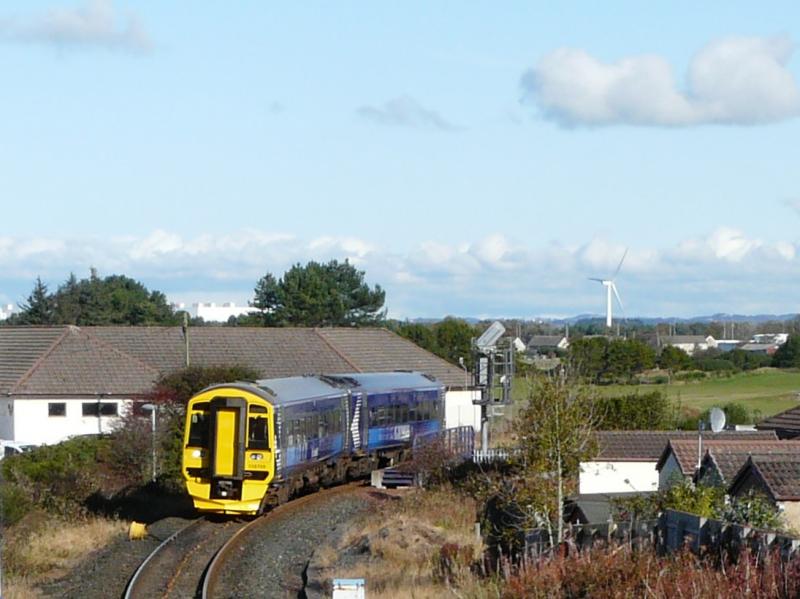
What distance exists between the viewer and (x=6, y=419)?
5050 cm

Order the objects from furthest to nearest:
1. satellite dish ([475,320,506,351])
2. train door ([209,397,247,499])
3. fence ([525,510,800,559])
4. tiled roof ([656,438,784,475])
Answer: satellite dish ([475,320,506,351]) < tiled roof ([656,438,784,475]) < train door ([209,397,247,499]) < fence ([525,510,800,559])

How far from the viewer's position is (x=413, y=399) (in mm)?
38719

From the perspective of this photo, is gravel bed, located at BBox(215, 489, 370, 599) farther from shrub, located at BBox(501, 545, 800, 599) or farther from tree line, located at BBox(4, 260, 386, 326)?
tree line, located at BBox(4, 260, 386, 326)

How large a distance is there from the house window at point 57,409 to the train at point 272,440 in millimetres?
19510

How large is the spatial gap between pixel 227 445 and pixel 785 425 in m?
20.9

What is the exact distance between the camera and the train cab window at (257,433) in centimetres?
2628

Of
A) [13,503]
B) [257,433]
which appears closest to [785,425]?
[257,433]

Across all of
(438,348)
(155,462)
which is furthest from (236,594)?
(438,348)

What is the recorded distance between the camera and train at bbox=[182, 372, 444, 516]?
26.0 meters

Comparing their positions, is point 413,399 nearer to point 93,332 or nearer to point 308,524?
point 308,524

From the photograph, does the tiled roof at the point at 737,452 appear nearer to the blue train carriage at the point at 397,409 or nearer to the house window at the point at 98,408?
the blue train carriage at the point at 397,409

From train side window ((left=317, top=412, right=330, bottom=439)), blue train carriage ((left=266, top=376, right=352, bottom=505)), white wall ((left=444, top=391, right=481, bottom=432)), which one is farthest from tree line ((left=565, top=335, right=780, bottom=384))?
train side window ((left=317, top=412, right=330, bottom=439))

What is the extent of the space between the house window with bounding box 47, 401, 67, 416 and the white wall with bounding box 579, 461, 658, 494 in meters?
21.9

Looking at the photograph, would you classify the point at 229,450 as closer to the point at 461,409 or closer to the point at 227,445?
the point at 227,445
